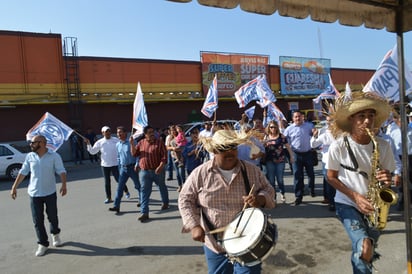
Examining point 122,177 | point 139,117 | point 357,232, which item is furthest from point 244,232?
point 122,177

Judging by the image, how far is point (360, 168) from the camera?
3.11 metres

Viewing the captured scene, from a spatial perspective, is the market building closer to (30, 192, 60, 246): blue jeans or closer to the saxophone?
(30, 192, 60, 246): blue jeans

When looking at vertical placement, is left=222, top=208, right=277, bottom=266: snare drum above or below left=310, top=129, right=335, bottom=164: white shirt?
below

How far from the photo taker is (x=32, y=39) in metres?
19.7

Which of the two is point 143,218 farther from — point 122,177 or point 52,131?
point 52,131

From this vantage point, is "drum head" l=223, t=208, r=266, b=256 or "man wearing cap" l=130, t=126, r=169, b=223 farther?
"man wearing cap" l=130, t=126, r=169, b=223

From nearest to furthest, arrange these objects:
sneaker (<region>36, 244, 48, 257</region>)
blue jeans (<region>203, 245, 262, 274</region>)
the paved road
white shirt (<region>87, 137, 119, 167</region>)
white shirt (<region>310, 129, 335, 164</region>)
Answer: blue jeans (<region>203, 245, 262, 274</region>), the paved road, sneaker (<region>36, 244, 48, 257</region>), white shirt (<region>310, 129, 335, 164</region>), white shirt (<region>87, 137, 119, 167</region>)

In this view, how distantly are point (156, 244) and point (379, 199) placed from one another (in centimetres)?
345

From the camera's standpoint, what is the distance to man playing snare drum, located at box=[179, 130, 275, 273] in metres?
2.78

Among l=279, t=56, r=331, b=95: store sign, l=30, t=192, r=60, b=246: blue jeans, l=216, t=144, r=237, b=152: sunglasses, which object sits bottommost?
l=30, t=192, r=60, b=246: blue jeans

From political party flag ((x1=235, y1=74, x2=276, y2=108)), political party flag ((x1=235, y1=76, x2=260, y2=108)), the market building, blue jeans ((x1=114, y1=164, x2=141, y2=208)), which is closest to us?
blue jeans ((x1=114, y1=164, x2=141, y2=208))

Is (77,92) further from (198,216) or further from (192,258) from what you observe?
(198,216)

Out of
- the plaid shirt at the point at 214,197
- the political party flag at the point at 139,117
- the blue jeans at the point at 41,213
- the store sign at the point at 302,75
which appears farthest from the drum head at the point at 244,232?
the store sign at the point at 302,75

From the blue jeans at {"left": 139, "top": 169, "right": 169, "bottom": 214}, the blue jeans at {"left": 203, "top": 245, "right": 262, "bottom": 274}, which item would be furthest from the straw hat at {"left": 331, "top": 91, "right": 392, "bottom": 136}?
the blue jeans at {"left": 139, "top": 169, "right": 169, "bottom": 214}
